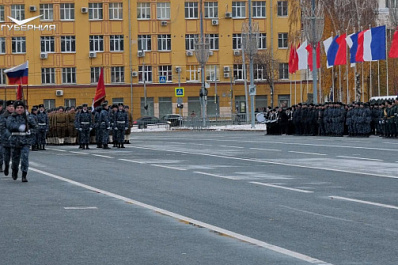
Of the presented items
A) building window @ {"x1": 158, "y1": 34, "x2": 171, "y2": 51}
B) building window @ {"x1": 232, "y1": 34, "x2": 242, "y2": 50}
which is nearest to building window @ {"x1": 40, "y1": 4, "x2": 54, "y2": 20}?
building window @ {"x1": 158, "y1": 34, "x2": 171, "y2": 51}

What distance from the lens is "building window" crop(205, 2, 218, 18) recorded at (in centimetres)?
9025

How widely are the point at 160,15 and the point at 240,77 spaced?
30.0ft

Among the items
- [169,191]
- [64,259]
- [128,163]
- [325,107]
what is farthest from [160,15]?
[64,259]

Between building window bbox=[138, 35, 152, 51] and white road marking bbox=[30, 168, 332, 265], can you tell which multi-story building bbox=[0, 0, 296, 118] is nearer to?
building window bbox=[138, 35, 152, 51]

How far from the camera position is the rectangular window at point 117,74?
88.9 m

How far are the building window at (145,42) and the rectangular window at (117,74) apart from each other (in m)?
2.46

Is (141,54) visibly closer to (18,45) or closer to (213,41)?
(213,41)

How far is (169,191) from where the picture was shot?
59.0 ft

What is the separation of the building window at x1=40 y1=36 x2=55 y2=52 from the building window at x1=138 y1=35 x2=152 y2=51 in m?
7.47

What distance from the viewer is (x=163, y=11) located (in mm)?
89250

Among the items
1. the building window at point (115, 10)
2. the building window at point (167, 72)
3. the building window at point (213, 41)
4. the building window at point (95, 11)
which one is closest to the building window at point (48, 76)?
the building window at point (95, 11)

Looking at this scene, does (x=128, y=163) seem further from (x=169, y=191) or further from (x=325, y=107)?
(x=325, y=107)

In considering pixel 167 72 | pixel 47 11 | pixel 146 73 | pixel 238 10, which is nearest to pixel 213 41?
pixel 238 10

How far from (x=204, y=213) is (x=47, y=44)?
75783 mm
